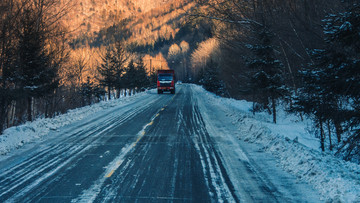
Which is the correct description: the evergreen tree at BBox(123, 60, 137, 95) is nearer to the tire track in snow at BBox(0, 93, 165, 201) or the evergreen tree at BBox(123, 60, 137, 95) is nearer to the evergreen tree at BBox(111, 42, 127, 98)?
the evergreen tree at BBox(111, 42, 127, 98)

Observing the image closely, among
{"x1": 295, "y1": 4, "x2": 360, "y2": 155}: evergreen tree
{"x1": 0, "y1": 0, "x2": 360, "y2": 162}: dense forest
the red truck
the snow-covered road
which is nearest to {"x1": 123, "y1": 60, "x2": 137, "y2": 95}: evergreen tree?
the red truck

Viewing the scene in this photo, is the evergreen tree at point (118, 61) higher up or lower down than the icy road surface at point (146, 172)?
higher up

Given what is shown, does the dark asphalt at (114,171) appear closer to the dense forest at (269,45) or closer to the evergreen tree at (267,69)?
the dense forest at (269,45)

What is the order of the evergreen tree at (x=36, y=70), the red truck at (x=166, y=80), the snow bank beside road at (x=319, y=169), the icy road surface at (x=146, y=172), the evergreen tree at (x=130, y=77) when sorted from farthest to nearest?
1. the evergreen tree at (x=130, y=77)
2. the red truck at (x=166, y=80)
3. the evergreen tree at (x=36, y=70)
4. the icy road surface at (x=146, y=172)
5. the snow bank beside road at (x=319, y=169)

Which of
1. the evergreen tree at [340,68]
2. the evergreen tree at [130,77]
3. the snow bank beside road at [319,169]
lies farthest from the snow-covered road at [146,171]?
the evergreen tree at [130,77]

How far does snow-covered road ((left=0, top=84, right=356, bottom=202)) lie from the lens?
173 inches

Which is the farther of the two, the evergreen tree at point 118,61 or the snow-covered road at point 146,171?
the evergreen tree at point 118,61

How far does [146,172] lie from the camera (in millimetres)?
5641

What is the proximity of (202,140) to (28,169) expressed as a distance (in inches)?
220

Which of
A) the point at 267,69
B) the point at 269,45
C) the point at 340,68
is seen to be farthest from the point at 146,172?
the point at 267,69

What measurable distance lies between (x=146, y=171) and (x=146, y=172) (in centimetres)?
7

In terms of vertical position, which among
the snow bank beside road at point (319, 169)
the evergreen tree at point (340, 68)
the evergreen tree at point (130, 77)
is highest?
the evergreen tree at point (130, 77)

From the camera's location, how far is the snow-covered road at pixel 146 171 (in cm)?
438

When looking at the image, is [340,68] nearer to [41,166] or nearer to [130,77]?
[41,166]
